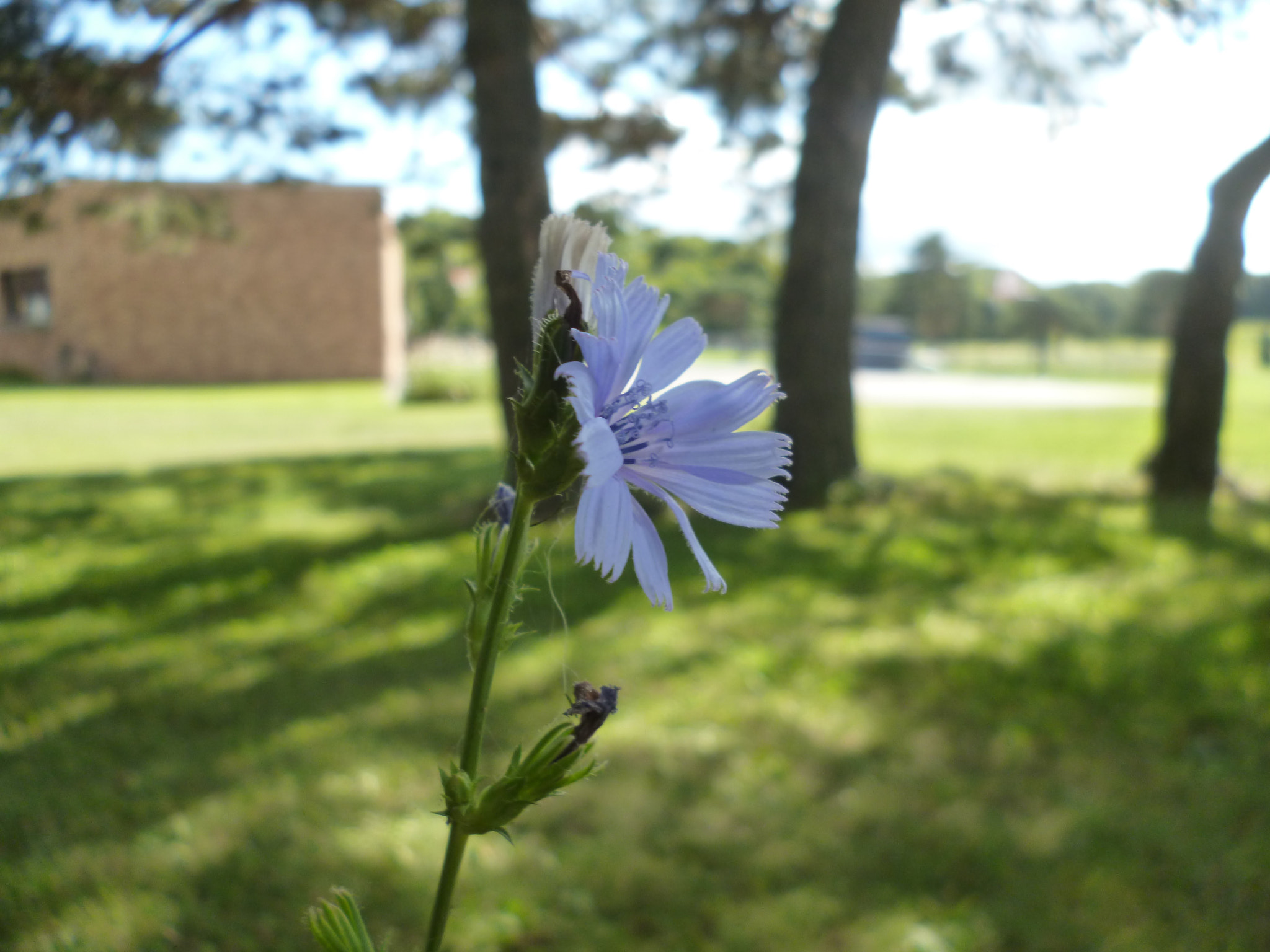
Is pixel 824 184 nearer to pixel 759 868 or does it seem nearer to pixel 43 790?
pixel 759 868

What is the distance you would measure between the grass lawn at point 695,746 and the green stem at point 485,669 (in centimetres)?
12

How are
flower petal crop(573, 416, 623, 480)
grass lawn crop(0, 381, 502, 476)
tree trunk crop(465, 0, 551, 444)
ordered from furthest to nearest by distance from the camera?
1. grass lawn crop(0, 381, 502, 476)
2. tree trunk crop(465, 0, 551, 444)
3. flower petal crop(573, 416, 623, 480)

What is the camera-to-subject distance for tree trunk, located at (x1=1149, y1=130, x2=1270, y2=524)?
7012mm

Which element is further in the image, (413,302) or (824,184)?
(413,302)

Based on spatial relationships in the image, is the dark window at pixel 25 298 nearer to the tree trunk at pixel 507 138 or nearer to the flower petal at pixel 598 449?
the tree trunk at pixel 507 138

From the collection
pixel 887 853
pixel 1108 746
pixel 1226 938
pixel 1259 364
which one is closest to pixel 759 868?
pixel 887 853

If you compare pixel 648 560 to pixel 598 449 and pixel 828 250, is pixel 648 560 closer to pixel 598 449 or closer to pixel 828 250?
pixel 598 449

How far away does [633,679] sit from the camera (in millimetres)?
4129

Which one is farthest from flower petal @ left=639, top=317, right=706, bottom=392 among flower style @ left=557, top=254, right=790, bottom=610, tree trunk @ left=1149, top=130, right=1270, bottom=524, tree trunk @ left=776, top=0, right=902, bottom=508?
tree trunk @ left=1149, top=130, right=1270, bottom=524

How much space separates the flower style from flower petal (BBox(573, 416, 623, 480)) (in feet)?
0.17

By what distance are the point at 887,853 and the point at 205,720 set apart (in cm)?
270

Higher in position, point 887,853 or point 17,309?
point 17,309

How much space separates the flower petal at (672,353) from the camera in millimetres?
521

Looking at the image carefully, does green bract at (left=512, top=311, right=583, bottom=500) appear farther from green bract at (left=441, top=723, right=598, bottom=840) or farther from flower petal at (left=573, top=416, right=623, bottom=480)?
green bract at (left=441, top=723, right=598, bottom=840)
